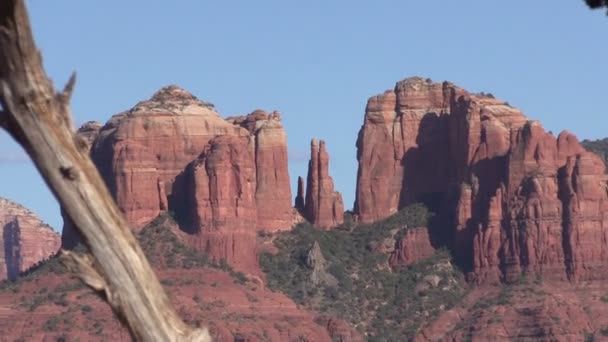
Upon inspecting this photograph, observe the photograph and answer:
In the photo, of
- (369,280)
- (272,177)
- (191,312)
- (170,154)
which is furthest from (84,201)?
(369,280)

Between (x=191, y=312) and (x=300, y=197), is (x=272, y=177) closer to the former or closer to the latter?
(x=300, y=197)

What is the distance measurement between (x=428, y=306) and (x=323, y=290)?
860cm

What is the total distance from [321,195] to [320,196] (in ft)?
0.36

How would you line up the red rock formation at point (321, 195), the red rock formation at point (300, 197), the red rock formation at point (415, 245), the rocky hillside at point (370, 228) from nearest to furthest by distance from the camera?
the rocky hillside at point (370, 228)
the red rock formation at point (415, 245)
the red rock formation at point (321, 195)
the red rock formation at point (300, 197)

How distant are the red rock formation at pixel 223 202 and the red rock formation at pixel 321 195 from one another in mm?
8869

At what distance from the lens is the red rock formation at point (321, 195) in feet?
521

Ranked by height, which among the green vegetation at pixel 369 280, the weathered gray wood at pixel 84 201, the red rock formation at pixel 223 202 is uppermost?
the red rock formation at pixel 223 202

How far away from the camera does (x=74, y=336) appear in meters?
136

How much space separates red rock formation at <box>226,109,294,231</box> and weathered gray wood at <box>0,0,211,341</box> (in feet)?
473

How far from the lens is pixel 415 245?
158 meters

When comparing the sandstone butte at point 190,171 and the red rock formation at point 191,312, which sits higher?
the sandstone butte at point 190,171

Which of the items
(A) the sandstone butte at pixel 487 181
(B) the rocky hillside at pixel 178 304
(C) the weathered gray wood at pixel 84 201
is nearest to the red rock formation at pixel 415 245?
(A) the sandstone butte at pixel 487 181

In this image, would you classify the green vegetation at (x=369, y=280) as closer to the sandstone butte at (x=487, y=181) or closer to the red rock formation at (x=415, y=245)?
the red rock formation at (x=415, y=245)

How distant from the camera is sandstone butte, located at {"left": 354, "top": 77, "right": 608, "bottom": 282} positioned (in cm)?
15088
